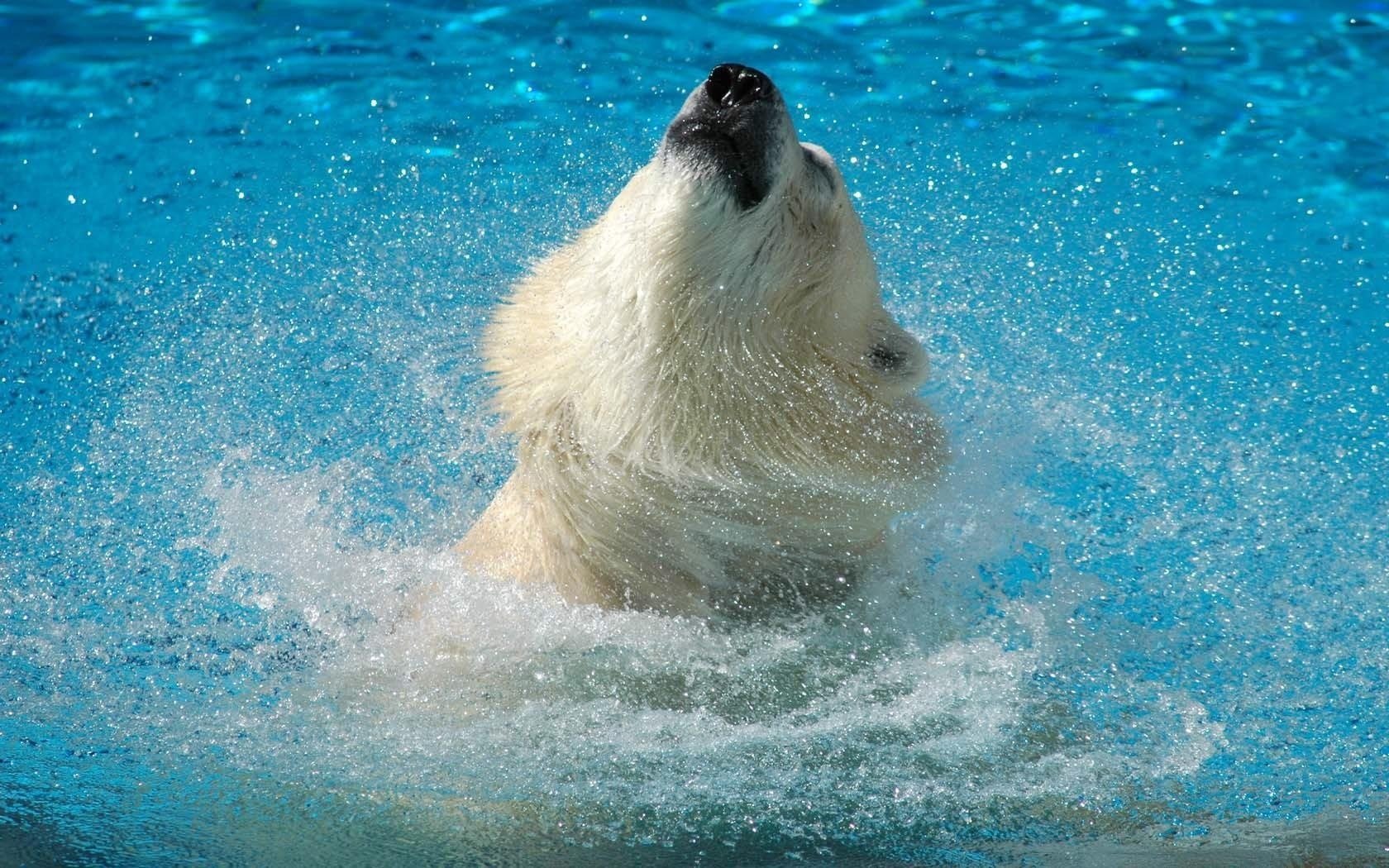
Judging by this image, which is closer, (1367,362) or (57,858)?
(57,858)

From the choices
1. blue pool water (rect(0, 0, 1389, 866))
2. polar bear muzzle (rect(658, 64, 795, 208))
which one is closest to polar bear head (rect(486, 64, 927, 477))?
polar bear muzzle (rect(658, 64, 795, 208))

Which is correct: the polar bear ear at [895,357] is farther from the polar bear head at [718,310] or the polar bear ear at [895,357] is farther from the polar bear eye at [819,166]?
the polar bear eye at [819,166]

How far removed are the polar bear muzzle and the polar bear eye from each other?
0.14 metres

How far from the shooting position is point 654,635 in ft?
9.24

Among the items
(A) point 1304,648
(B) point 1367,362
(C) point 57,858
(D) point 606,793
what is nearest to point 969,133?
(B) point 1367,362

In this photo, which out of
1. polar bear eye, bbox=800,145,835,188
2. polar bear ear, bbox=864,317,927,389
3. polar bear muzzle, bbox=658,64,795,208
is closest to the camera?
polar bear muzzle, bbox=658,64,795,208

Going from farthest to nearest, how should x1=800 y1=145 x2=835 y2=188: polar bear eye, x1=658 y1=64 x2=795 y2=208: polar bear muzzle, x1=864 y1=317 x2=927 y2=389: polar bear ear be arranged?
1. x1=864 y1=317 x2=927 y2=389: polar bear ear
2. x1=800 y1=145 x2=835 y2=188: polar bear eye
3. x1=658 y1=64 x2=795 y2=208: polar bear muzzle

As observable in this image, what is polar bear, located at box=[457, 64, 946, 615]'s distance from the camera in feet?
7.89

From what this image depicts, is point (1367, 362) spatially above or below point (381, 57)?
below

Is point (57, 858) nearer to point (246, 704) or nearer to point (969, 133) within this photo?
point (246, 704)

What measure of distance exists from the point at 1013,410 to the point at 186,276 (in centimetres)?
329

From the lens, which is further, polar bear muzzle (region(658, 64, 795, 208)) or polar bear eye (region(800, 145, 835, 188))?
polar bear eye (region(800, 145, 835, 188))

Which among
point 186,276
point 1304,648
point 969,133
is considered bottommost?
point 1304,648

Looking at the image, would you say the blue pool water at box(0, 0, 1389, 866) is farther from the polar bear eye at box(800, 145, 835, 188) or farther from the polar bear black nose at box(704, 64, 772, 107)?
the polar bear black nose at box(704, 64, 772, 107)
